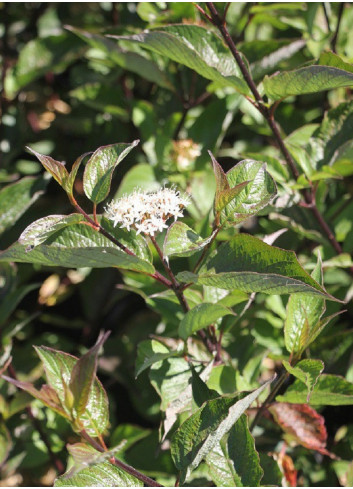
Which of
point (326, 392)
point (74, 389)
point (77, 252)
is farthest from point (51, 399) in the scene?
point (326, 392)

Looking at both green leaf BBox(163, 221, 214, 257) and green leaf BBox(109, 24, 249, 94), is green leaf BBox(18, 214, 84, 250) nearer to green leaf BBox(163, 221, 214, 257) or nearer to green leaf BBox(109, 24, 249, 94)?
green leaf BBox(163, 221, 214, 257)

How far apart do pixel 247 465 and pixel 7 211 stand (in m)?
0.67

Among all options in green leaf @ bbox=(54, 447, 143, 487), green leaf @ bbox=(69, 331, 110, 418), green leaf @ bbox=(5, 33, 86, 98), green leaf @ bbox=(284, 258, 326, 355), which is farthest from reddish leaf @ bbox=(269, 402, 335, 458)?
green leaf @ bbox=(5, 33, 86, 98)

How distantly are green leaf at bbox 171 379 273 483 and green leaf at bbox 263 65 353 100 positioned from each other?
418mm

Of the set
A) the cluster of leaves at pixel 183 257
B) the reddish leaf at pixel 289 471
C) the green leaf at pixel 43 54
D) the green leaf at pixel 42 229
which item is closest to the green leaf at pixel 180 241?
the cluster of leaves at pixel 183 257

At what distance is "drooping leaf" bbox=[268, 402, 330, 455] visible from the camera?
0.92 m

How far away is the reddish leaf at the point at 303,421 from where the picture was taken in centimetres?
92

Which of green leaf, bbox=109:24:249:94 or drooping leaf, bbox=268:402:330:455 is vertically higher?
green leaf, bbox=109:24:249:94

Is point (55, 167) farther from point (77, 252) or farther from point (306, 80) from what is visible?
point (306, 80)

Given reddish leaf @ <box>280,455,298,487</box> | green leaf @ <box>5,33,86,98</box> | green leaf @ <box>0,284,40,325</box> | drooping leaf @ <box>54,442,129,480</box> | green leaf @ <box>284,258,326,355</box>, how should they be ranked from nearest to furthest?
drooping leaf @ <box>54,442,129,480</box> < green leaf @ <box>284,258,326,355</box> < reddish leaf @ <box>280,455,298,487</box> < green leaf @ <box>0,284,40,325</box> < green leaf @ <box>5,33,86,98</box>

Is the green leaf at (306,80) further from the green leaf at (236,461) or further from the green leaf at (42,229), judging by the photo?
the green leaf at (236,461)

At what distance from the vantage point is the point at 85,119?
1513 mm

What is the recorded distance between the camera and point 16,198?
1.17 m

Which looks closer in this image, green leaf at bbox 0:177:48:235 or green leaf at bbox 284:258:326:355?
green leaf at bbox 284:258:326:355
